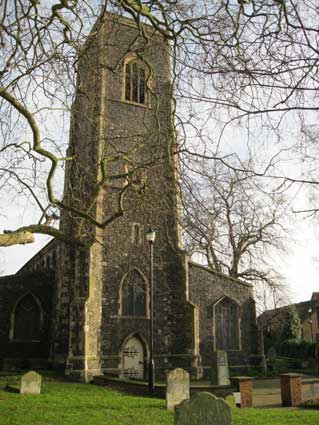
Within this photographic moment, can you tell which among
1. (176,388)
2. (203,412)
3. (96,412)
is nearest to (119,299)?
(176,388)

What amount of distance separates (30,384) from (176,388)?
14.2ft

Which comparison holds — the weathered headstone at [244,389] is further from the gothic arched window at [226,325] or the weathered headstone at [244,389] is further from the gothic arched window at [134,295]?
the gothic arched window at [226,325]

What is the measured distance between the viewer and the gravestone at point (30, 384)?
44.8ft

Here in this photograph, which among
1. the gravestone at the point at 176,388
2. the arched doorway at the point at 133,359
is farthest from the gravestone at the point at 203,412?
the arched doorway at the point at 133,359

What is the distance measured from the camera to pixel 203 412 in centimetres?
592

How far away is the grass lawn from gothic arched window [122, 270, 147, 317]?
307 inches

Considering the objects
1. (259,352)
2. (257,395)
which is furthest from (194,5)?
(259,352)

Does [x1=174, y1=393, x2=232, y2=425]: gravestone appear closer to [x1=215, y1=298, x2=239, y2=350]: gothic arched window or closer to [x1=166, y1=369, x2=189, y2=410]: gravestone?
[x1=166, y1=369, x2=189, y2=410]: gravestone

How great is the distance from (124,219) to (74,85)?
15230mm

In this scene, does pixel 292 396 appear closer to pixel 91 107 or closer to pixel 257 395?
pixel 257 395

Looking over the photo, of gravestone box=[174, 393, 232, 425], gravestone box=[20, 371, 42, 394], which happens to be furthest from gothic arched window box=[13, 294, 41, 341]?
gravestone box=[174, 393, 232, 425]

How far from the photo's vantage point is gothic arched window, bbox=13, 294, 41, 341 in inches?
902

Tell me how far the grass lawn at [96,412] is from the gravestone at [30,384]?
28cm

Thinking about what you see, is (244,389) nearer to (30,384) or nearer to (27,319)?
(30,384)
